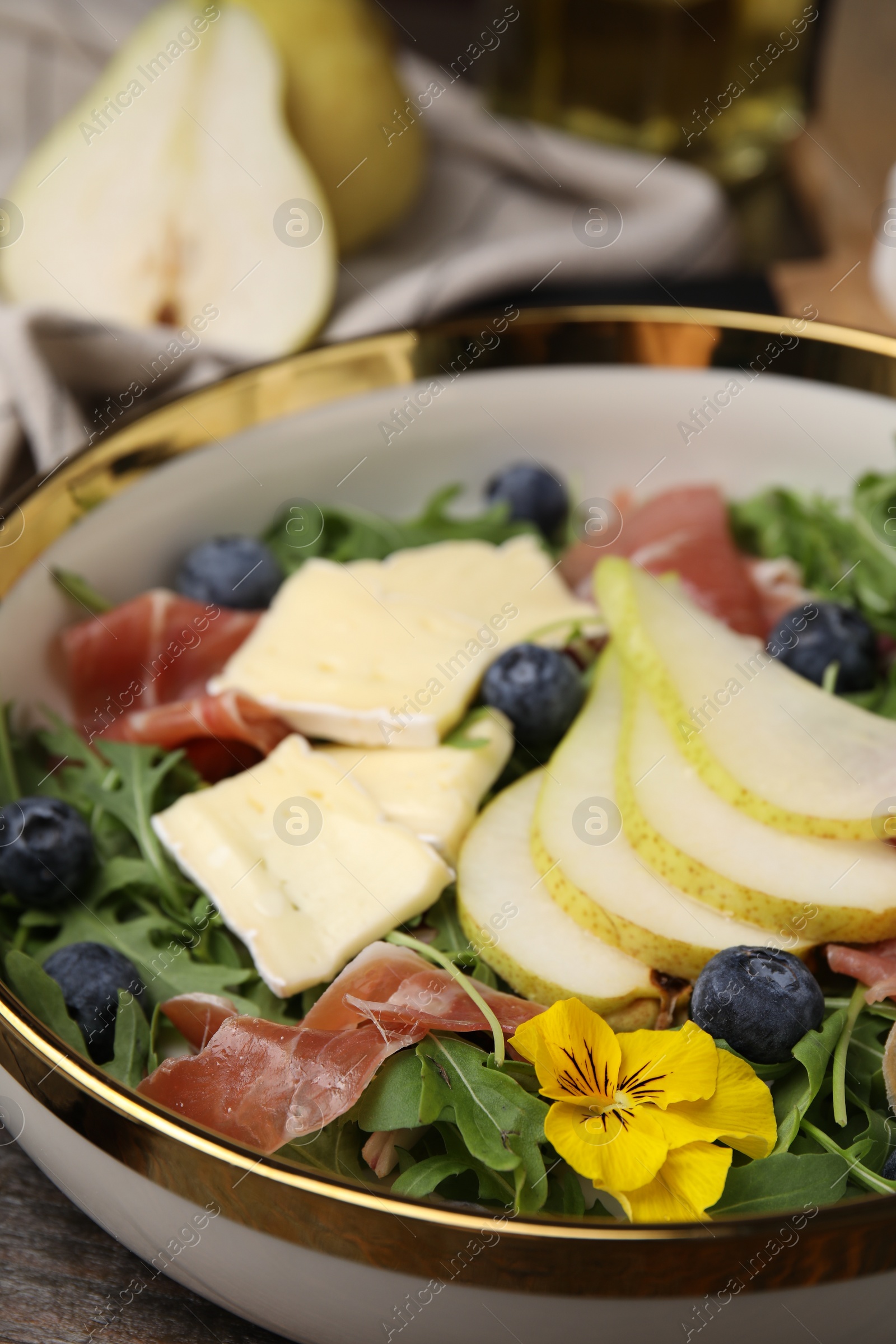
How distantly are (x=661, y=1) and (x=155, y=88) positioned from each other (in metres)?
1.26

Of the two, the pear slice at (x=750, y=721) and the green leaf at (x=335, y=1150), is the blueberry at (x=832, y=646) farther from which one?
the green leaf at (x=335, y=1150)

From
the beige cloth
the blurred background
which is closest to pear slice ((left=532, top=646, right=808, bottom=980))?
the beige cloth

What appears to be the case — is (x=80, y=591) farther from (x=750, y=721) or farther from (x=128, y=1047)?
(x=750, y=721)

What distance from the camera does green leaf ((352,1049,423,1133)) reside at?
1.22 m

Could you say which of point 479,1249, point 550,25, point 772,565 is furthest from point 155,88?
point 479,1249

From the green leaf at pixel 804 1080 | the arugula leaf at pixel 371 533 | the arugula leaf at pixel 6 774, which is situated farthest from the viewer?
the arugula leaf at pixel 371 533

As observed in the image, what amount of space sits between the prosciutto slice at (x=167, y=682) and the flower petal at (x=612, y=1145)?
74cm

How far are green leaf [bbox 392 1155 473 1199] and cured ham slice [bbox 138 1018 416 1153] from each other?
9 cm

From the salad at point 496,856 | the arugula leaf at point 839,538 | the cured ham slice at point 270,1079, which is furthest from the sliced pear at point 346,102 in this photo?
the cured ham slice at point 270,1079

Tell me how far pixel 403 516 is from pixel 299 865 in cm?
90

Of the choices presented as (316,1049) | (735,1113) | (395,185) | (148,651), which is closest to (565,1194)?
(735,1113)

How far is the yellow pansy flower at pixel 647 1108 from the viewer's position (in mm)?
1142

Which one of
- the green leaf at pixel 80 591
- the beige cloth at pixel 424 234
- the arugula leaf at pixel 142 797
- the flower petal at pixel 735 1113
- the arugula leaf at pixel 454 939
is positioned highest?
the beige cloth at pixel 424 234

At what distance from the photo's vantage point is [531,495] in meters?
2.18
